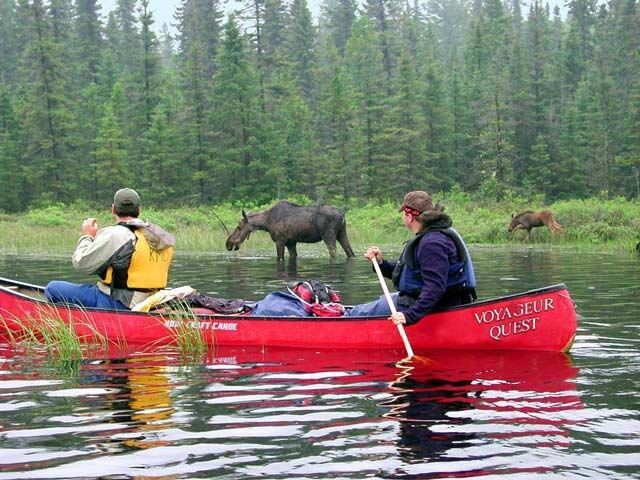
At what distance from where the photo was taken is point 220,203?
54969 millimetres

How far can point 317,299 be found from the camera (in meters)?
10.9

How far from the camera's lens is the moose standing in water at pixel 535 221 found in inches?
1182

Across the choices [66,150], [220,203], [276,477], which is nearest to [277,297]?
[276,477]

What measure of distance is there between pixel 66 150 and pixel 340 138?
1716 cm

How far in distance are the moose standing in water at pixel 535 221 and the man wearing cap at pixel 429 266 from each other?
21.0m

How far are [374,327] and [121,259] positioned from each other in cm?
293

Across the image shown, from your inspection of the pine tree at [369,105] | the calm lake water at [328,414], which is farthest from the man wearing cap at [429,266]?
the pine tree at [369,105]

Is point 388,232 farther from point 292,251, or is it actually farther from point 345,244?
point 292,251

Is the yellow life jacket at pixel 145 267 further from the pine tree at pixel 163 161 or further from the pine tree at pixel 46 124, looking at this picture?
the pine tree at pixel 46 124

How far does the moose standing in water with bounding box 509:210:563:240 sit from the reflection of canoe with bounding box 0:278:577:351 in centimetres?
2106

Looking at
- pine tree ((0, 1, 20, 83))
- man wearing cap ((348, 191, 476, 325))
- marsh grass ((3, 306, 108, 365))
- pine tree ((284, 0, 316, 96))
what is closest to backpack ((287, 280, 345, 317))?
man wearing cap ((348, 191, 476, 325))

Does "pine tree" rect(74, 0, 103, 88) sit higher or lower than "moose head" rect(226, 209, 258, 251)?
higher

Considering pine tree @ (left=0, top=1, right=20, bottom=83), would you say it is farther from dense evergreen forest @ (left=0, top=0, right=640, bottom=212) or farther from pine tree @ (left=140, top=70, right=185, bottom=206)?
pine tree @ (left=140, top=70, right=185, bottom=206)

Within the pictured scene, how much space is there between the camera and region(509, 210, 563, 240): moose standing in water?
30.0m
